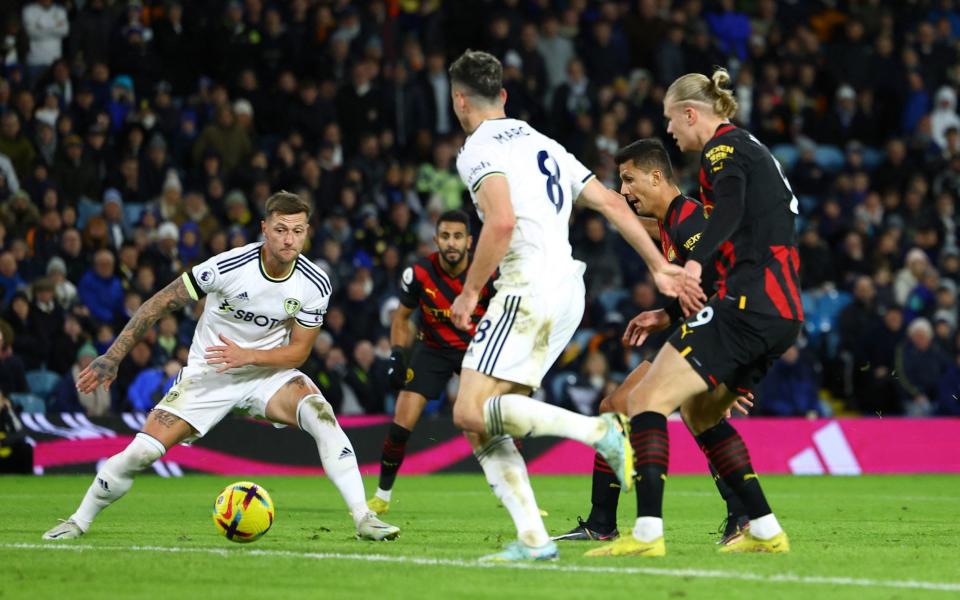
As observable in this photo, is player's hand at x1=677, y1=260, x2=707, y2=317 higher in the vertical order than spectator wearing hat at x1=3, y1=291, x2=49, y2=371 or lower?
higher

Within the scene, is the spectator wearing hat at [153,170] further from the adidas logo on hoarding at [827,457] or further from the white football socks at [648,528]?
the white football socks at [648,528]

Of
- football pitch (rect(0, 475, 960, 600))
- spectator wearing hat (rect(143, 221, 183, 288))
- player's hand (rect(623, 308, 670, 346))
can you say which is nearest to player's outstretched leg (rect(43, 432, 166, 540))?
football pitch (rect(0, 475, 960, 600))

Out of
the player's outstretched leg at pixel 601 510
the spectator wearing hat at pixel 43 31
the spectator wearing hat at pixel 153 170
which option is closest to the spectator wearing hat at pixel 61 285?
the spectator wearing hat at pixel 153 170

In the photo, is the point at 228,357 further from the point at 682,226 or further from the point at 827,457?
the point at 827,457

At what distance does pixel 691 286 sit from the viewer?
24.0 feet

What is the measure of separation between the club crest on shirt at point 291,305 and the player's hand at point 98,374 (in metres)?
1.19

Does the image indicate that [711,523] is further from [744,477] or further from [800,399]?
[800,399]

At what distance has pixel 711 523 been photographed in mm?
10805

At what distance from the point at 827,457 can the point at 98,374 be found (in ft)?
40.5

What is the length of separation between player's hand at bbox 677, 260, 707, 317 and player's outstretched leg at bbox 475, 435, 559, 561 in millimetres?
1164

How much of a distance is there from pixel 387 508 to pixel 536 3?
1394cm

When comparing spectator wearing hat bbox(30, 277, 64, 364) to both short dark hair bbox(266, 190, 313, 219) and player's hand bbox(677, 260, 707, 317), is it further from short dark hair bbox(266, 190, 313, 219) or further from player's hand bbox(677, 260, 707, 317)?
player's hand bbox(677, 260, 707, 317)

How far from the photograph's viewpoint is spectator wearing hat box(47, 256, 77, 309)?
17.7 m

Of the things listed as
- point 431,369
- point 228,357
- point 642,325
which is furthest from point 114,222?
point 642,325
